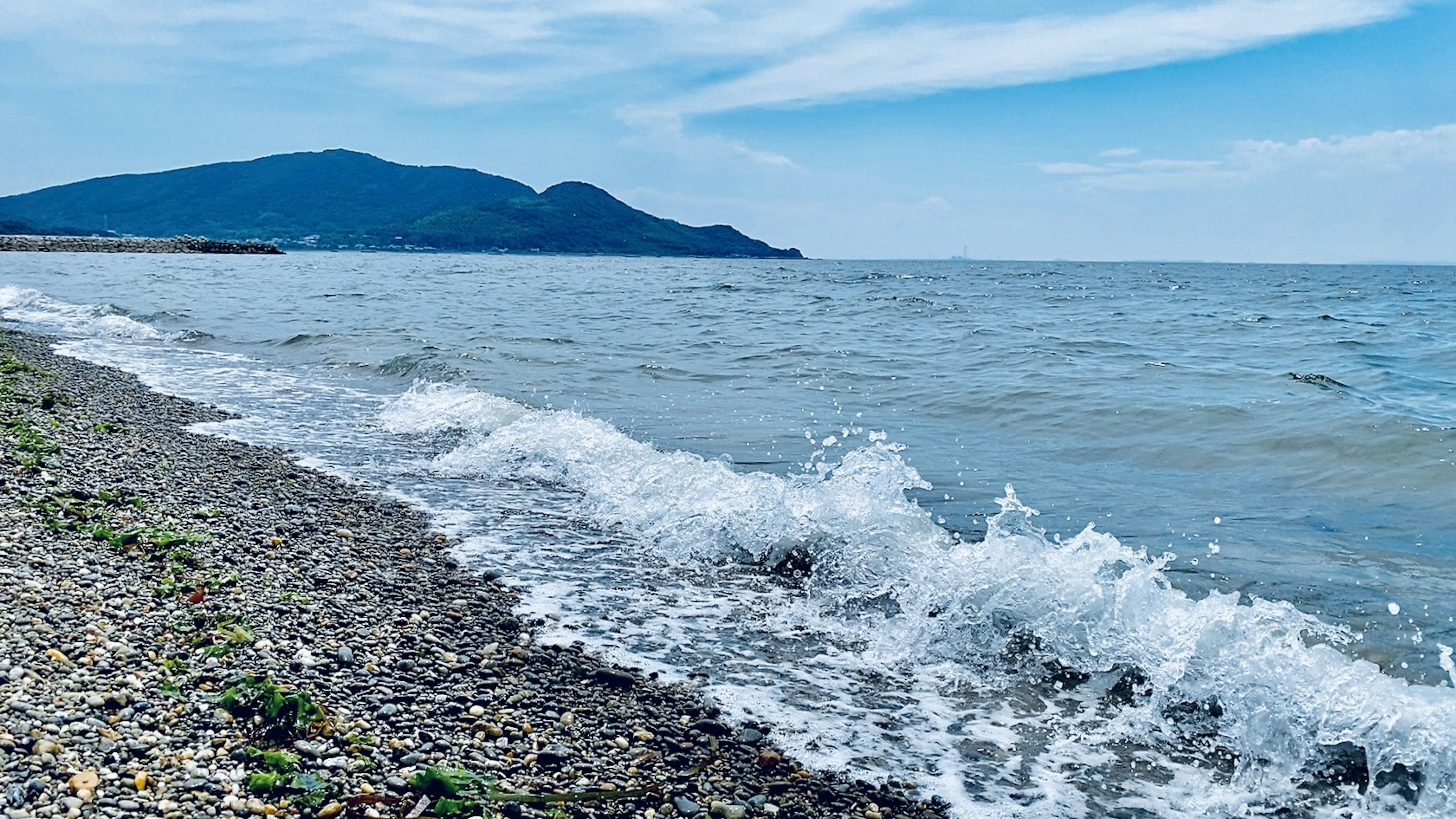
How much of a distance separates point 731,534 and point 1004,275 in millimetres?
97644

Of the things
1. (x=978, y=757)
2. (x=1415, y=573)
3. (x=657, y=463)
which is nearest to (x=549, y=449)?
(x=657, y=463)

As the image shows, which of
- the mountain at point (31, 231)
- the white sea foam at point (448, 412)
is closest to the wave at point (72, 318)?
the white sea foam at point (448, 412)

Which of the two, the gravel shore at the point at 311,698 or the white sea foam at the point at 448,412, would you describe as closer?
the gravel shore at the point at 311,698

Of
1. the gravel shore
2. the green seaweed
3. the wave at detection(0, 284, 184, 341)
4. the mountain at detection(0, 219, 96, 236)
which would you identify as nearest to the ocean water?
the gravel shore

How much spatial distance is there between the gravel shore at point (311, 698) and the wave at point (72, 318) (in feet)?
67.8

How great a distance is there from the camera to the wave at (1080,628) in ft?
16.0

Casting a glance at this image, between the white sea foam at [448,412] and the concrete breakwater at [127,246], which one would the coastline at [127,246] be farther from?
the white sea foam at [448,412]

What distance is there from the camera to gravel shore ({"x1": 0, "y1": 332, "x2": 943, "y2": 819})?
391 cm

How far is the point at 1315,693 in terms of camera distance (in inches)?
211

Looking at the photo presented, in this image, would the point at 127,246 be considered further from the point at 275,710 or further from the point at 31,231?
the point at 275,710

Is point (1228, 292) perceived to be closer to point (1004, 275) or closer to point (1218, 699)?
point (1004, 275)

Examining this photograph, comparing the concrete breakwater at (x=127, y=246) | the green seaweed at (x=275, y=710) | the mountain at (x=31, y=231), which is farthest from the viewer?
the mountain at (x=31, y=231)

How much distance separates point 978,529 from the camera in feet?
28.5

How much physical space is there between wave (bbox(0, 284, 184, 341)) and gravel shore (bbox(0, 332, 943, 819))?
2068 cm
